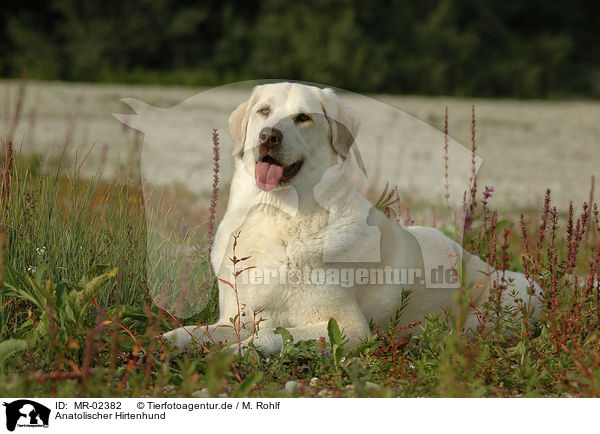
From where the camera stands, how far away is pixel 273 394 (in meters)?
2.65

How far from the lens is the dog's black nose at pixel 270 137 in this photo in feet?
10.6

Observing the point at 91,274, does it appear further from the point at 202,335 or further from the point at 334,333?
the point at 334,333

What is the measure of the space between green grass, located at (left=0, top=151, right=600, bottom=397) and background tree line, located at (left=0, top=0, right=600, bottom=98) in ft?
55.2

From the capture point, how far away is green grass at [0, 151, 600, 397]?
104 inches

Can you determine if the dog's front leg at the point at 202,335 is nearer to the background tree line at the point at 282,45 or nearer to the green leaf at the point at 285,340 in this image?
the green leaf at the point at 285,340

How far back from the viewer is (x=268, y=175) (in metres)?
3.32

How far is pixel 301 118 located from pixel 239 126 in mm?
368

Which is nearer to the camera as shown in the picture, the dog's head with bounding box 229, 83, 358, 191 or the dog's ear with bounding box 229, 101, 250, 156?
the dog's head with bounding box 229, 83, 358, 191

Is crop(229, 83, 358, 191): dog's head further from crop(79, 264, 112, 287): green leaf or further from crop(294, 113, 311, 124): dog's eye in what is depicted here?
crop(79, 264, 112, 287): green leaf

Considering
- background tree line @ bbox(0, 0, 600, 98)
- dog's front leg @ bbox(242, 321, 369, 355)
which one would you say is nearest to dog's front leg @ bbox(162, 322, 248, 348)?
dog's front leg @ bbox(242, 321, 369, 355)
